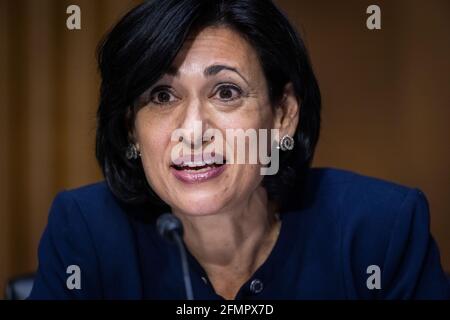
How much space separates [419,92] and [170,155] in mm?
711

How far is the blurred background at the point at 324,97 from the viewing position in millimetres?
1401

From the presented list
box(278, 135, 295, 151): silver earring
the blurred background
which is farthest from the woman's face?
the blurred background

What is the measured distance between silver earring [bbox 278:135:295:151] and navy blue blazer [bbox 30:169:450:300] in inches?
5.0

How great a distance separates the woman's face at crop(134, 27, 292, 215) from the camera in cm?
106

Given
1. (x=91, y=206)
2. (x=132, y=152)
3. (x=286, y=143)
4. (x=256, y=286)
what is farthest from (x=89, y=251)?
(x=286, y=143)

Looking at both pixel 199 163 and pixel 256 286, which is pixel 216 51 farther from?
pixel 256 286

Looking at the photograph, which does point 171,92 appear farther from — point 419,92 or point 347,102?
point 419,92

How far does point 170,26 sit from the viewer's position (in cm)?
103

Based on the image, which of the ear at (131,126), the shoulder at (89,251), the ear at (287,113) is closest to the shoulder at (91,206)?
the shoulder at (89,251)

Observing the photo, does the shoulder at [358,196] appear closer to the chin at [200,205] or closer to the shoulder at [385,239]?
the shoulder at [385,239]

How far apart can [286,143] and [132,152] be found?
0.32m

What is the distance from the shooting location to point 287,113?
4.05 feet

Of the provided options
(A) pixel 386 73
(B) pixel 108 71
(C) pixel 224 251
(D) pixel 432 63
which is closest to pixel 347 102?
(A) pixel 386 73

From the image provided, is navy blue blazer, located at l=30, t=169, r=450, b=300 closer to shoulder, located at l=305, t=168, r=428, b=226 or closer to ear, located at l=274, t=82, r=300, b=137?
shoulder, located at l=305, t=168, r=428, b=226
